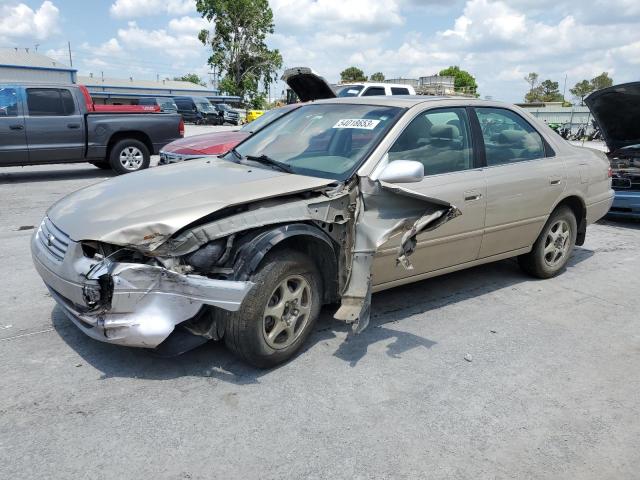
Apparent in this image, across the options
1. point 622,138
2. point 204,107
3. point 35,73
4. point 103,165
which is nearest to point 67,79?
point 35,73

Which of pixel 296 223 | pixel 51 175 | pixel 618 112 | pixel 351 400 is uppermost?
pixel 618 112

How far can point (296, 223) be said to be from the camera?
3436 millimetres

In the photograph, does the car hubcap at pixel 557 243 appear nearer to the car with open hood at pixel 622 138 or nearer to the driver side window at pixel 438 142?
the driver side window at pixel 438 142

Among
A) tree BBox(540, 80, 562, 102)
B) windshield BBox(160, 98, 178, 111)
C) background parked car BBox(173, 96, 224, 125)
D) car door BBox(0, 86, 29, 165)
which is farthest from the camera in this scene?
tree BBox(540, 80, 562, 102)

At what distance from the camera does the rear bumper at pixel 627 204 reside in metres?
7.99

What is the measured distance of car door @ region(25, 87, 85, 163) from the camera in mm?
10250

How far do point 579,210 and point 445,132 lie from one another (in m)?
2.10

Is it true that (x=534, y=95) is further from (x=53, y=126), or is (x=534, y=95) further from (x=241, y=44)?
(x=53, y=126)

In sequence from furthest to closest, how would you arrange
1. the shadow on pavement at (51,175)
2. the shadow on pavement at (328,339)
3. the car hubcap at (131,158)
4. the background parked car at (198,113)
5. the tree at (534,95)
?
the tree at (534,95), the background parked car at (198,113), the car hubcap at (131,158), the shadow on pavement at (51,175), the shadow on pavement at (328,339)

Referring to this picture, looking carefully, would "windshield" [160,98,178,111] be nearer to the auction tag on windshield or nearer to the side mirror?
the auction tag on windshield

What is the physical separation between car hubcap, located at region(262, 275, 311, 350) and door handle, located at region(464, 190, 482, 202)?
5.27 feet

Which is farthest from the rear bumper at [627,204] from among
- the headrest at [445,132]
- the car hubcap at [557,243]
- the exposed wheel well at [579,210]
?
the headrest at [445,132]

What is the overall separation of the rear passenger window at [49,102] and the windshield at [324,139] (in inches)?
290

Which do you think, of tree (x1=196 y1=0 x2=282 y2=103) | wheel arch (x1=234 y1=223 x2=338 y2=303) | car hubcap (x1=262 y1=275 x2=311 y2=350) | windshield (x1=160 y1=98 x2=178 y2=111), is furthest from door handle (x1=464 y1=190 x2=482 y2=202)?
tree (x1=196 y1=0 x2=282 y2=103)
